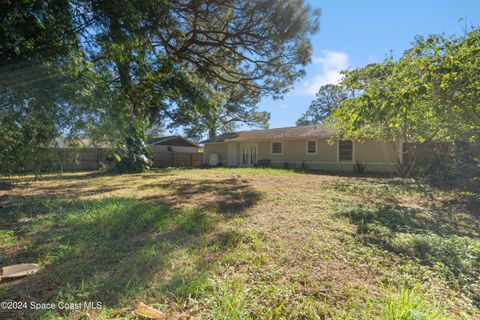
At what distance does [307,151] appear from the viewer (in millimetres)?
15125

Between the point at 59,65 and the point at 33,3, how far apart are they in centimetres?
73

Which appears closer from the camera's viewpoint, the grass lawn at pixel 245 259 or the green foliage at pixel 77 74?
the grass lawn at pixel 245 259

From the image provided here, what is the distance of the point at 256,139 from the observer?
17.0 m

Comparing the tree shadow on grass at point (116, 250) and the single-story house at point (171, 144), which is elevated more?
the single-story house at point (171, 144)

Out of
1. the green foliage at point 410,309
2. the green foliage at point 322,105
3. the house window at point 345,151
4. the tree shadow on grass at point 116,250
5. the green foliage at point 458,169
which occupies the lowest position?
the green foliage at point 410,309

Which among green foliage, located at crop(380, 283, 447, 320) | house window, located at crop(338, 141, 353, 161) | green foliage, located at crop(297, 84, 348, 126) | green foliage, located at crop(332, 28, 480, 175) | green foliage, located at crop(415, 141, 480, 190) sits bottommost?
green foliage, located at crop(380, 283, 447, 320)

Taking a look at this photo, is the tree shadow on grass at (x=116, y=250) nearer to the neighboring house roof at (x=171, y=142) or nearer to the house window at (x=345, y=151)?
the house window at (x=345, y=151)

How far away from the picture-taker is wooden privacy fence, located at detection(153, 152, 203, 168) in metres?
19.9

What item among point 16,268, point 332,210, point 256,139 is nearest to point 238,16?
point 332,210

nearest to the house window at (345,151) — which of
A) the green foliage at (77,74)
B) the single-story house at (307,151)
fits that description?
the single-story house at (307,151)

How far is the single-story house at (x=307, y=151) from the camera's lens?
1255cm

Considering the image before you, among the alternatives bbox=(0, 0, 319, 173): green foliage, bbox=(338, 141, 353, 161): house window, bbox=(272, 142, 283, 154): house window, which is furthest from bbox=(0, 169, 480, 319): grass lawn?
bbox=(272, 142, 283, 154): house window

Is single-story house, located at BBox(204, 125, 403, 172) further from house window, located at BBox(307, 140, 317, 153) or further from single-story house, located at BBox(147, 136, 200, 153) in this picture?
single-story house, located at BBox(147, 136, 200, 153)

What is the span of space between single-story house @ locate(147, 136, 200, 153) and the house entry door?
9103 mm
